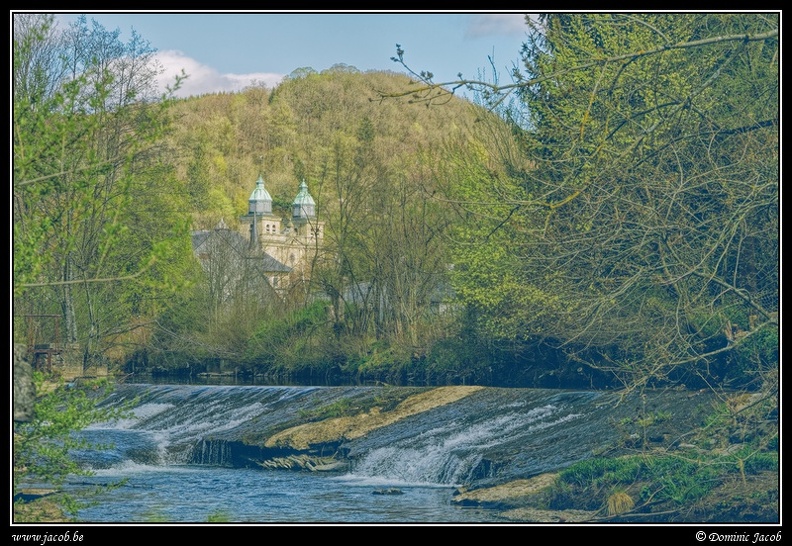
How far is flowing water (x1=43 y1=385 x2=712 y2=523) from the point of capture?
1537 cm

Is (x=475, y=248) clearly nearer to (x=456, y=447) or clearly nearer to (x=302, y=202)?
(x=456, y=447)

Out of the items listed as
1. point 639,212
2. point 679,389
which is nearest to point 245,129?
point 679,389

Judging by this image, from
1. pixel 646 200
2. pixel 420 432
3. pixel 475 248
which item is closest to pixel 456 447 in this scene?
pixel 420 432

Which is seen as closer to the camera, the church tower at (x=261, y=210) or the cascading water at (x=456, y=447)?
the cascading water at (x=456, y=447)

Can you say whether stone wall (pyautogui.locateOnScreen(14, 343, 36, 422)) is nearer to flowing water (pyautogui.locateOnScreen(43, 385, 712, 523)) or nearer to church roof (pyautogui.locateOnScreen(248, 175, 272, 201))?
flowing water (pyautogui.locateOnScreen(43, 385, 712, 523))

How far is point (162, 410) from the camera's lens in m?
26.5

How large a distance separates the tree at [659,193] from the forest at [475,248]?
0.28 feet

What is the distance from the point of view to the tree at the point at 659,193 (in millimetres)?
11383

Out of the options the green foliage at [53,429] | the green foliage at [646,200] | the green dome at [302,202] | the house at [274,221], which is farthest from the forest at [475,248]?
the house at [274,221]

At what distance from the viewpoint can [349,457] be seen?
1989 cm

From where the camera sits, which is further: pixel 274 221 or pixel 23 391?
pixel 274 221

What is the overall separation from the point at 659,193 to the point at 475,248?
12831mm

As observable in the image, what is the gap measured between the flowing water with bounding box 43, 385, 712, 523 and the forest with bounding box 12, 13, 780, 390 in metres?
1.83

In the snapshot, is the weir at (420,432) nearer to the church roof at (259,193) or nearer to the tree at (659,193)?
the tree at (659,193)
